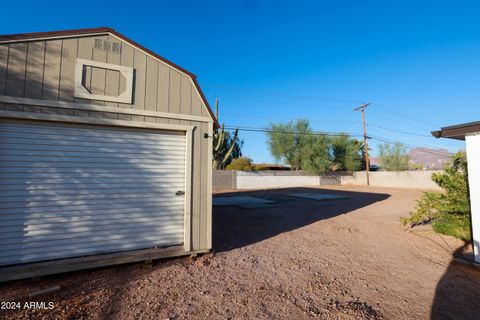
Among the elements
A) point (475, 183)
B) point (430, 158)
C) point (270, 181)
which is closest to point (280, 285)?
point (475, 183)

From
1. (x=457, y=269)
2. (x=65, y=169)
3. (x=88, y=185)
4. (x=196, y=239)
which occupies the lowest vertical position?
(x=457, y=269)

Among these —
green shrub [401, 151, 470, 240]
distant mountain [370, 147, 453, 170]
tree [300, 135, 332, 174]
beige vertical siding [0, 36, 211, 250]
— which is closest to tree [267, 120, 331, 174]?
tree [300, 135, 332, 174]

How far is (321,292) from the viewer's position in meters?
3.54

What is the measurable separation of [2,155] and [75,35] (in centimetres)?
224

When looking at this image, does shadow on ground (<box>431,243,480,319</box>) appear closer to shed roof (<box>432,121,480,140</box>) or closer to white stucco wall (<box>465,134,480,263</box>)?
white stucco wall (<box>465,134,480,263</box>)

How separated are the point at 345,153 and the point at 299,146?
647 centimetres

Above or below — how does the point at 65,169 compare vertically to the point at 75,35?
below

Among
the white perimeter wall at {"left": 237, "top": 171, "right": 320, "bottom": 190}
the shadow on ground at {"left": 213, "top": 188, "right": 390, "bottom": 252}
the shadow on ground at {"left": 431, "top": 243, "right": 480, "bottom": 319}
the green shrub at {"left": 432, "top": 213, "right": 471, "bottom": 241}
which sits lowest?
the shadow on ground at {"left": 431, "top": 243, "right": 480, "bottom": 319}

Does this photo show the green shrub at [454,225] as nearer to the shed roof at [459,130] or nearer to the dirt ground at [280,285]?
the dirt ground at [280,285]

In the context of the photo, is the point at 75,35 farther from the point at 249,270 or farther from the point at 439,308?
the point at 439,308

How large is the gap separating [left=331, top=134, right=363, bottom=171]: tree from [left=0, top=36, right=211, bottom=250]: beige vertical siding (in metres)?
29.3

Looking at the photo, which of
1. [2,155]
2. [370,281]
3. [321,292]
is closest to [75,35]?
[2,155]

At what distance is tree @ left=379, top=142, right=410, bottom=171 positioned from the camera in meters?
32.0

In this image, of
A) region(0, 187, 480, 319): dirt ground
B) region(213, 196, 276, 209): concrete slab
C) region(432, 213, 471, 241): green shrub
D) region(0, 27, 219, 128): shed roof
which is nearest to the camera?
region(0, 187, 480, 319): dirt ground
